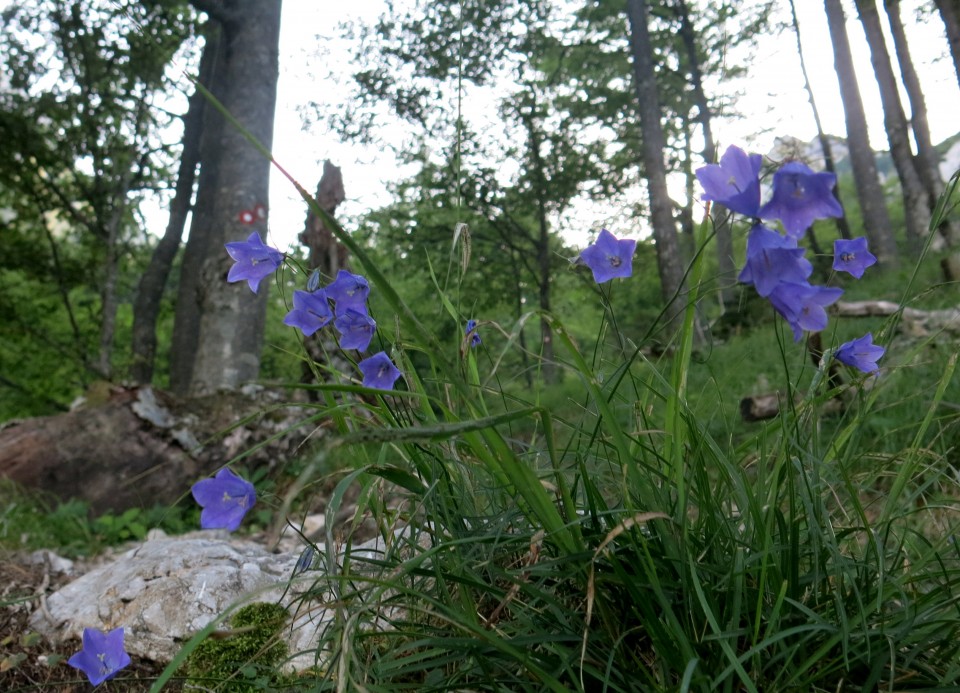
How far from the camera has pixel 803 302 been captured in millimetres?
1020

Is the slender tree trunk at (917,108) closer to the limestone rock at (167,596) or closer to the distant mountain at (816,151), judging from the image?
the distant mountain at (816,151)

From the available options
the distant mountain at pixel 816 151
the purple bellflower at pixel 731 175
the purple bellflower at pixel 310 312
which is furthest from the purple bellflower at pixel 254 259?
the distant mountain at pixel 816 151

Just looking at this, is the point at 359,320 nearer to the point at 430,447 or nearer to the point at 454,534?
the point at 430,447

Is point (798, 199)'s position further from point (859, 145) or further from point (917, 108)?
point (859, 145)

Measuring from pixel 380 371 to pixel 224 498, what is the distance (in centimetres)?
35

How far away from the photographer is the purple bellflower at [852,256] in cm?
125

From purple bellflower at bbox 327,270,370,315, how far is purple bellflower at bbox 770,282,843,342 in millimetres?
708

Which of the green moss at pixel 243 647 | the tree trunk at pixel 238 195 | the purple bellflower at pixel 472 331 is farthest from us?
the tree trunk at pixel 238 195

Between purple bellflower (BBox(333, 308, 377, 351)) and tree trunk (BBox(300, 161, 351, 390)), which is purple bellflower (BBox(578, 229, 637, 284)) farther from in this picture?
tree trunk (BBox(300, 161, 351, 390))

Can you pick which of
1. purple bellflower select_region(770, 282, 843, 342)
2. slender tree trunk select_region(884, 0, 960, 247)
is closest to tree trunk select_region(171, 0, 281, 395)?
purple bellflower select_region(770, 282, 843, 342)

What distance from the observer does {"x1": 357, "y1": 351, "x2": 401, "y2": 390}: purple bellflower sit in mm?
1300

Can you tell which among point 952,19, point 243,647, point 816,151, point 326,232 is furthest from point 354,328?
point 816,151

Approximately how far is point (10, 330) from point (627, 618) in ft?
42.8

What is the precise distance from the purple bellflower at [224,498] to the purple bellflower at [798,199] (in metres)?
0.95
